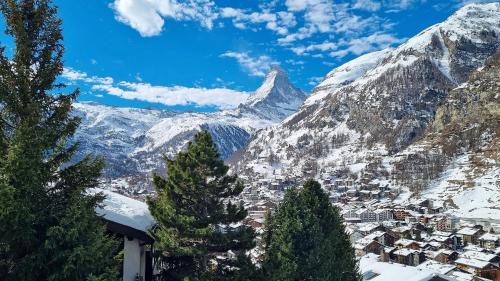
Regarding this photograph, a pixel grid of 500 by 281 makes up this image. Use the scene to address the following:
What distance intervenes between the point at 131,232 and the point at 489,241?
340 feet

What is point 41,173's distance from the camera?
10812mm

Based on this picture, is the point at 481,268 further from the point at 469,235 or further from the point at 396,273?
the point at 469,235

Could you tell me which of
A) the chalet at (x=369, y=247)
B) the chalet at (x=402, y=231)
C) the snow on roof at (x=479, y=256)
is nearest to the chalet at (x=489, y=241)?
the chalet at (x=402, y=231)

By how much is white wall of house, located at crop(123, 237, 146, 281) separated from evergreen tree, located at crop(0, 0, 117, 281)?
6.07m

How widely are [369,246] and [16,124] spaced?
3651 inches

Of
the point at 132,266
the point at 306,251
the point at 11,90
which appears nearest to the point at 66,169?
the point at 11,90

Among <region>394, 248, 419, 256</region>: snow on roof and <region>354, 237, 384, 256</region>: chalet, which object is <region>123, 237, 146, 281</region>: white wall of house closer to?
<region>394, 248, 419, 256</region>: snow on roof

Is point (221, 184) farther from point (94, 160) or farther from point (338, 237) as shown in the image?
point (338, 237)

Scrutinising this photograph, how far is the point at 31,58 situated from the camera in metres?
11.8

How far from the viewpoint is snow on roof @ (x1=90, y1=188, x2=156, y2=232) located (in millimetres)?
16578

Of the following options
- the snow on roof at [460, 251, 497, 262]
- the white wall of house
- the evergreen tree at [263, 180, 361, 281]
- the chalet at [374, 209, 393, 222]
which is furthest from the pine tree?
the chalet at [374, 209, 393, 222]

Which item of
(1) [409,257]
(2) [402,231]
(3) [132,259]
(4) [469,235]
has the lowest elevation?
(1) [409,257]

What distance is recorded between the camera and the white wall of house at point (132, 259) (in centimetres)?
1739

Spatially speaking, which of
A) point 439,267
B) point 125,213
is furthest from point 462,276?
point 125,213
